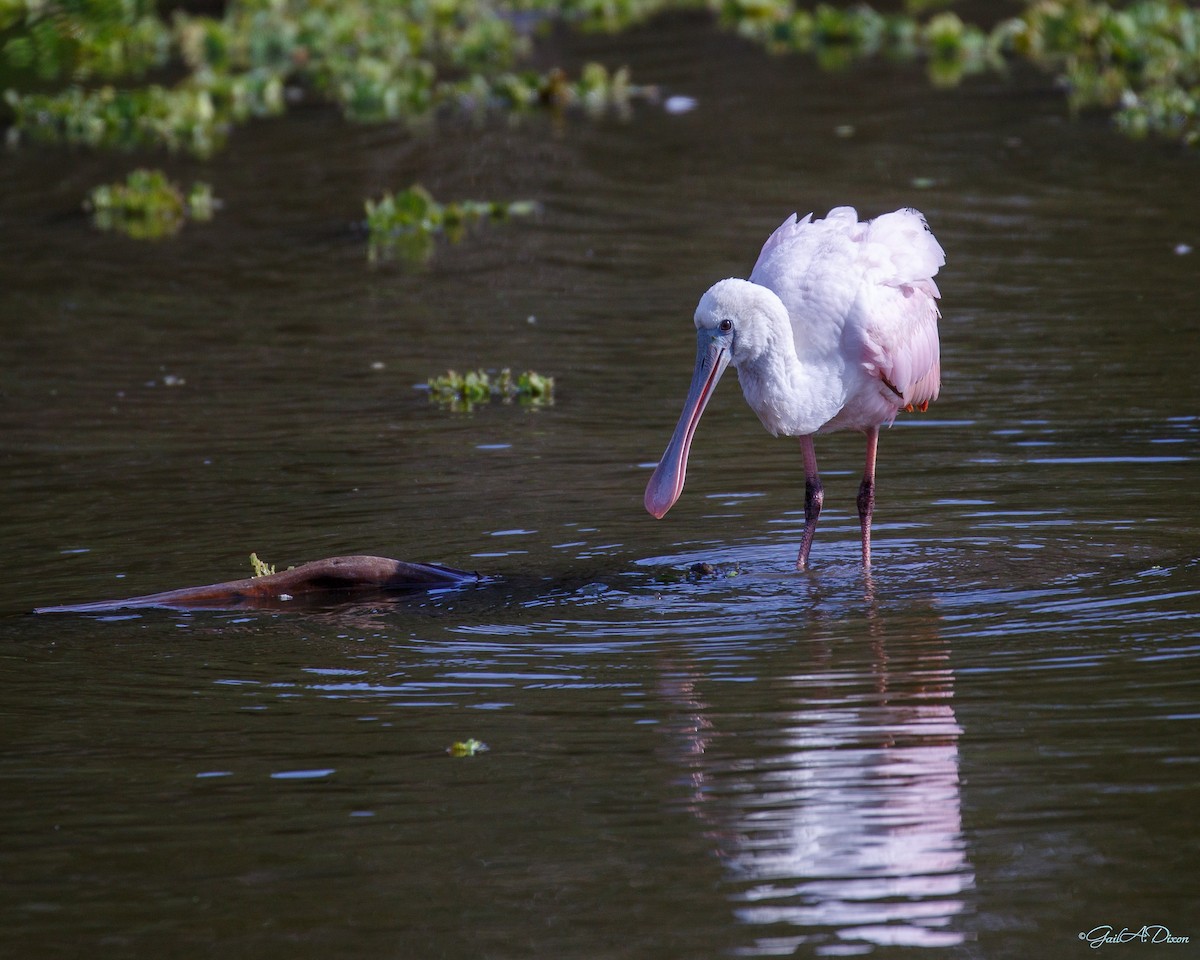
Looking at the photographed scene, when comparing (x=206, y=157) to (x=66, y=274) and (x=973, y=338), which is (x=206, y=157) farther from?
(x=973, y=338)

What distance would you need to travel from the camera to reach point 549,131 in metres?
21.8

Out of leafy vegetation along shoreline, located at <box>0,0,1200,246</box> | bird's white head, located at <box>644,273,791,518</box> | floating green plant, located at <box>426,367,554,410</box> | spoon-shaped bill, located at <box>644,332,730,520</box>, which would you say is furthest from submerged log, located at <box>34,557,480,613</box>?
leafy vegetation along shoreline, located at <box>0,0,1200,246</box>

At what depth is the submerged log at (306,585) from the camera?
25.5 feet

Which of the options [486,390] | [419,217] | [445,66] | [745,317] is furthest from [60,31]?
[445,66]

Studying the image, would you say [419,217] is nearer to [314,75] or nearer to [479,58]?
[314,75]

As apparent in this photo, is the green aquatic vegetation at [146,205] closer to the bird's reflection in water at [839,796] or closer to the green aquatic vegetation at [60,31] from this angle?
the bird's reflection in water at [839,796]

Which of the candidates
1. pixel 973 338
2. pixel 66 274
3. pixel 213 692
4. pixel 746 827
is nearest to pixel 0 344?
pixel 66 274

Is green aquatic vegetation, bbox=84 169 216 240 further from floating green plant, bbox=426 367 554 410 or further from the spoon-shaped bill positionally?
the spoon-shaped bill

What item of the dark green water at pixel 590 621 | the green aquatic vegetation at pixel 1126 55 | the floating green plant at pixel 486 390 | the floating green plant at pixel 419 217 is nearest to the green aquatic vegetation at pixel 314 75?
the floating green plant at pixel 419 217

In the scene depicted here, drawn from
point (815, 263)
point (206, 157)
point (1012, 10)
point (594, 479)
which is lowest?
point (594, 479)

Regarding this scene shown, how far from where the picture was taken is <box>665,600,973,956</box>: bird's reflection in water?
4711 millimetres

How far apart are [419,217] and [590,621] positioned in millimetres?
10046

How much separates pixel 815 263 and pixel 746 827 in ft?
11.3

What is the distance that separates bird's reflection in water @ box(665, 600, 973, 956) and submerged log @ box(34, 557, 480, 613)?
1.67m
